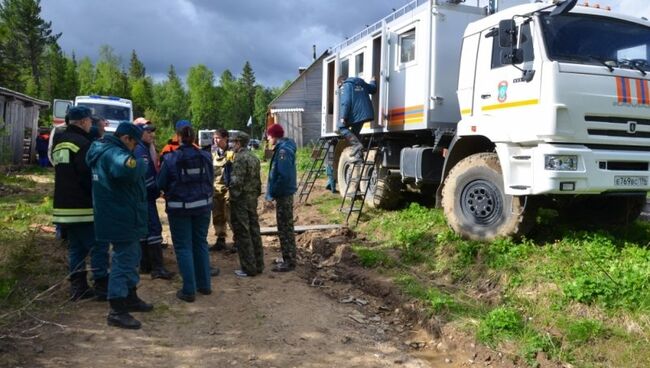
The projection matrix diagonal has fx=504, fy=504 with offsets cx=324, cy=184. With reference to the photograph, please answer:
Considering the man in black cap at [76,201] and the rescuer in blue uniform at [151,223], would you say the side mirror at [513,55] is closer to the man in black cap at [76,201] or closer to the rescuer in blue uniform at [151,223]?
the rescuer in blue uniform at [151,223]

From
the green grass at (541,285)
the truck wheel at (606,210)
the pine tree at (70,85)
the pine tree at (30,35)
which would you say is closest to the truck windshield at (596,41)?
the truck wheel at (606,210)

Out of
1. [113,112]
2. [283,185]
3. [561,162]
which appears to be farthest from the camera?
[113,112]

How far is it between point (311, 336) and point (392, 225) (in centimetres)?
415

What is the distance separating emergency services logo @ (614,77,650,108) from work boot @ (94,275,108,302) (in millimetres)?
5787

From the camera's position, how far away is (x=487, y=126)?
6.45m

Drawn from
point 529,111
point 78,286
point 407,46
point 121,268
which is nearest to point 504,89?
point 529,111

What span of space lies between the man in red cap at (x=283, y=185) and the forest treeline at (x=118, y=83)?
85.6 ft

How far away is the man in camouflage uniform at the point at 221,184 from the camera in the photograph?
6938 millimetres

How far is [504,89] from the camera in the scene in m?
6.29

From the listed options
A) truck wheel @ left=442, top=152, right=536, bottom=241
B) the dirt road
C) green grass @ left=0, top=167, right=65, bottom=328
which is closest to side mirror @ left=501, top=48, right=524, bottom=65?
truck wheel @ left=442, top=152, right=536, bottom=241

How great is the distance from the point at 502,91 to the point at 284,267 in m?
3.57

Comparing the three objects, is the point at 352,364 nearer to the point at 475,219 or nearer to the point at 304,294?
the point at 304,294

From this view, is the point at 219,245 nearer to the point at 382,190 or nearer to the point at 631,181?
the point at 382,190

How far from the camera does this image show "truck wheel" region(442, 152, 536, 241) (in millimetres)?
6199
